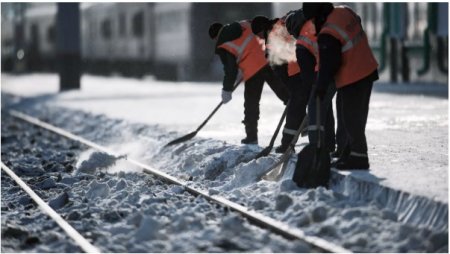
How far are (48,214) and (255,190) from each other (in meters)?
1.71

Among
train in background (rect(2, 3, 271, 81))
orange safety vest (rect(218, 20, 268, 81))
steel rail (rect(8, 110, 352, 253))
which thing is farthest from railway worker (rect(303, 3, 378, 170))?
train in background (rect(2, 3, 271, 81))

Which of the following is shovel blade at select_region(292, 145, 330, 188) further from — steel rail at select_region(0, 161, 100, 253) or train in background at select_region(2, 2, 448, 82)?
train in background at select_region(2, 2, 448, 82)

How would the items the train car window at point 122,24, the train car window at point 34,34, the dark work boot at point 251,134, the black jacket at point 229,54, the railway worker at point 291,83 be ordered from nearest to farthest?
the railway worker at point 291,83, the black jacket at point 229,54, the dark work boot at point 251,134, the train car window at point 122,24, the train car window at point 34,34

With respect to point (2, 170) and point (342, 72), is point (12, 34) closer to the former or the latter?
point (2, 170)

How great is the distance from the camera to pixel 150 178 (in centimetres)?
975

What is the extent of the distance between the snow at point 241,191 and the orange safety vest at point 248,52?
85cm

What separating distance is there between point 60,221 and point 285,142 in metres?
2.91

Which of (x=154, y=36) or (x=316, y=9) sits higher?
(x=316, y=9)

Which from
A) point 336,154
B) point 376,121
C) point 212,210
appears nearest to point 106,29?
point 376,121

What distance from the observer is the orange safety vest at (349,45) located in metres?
7.83

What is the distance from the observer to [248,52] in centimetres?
1050

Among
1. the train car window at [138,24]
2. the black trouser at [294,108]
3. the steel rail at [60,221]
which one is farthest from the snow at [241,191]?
the train car window at [138,24]

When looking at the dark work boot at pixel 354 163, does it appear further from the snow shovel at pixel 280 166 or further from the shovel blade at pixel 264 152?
the shovel blade at pixel 264 152

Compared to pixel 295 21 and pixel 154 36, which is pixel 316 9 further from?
pixel 154 36
